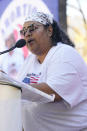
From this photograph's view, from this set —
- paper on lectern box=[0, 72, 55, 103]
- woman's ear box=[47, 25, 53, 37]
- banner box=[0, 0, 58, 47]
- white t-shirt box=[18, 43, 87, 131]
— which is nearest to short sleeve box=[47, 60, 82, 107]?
white t-shirt box=[18, 43, 87, 131]

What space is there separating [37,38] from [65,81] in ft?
1.56

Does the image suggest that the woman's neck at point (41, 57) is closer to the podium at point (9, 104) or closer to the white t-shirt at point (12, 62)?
the podium at point (9, 104)

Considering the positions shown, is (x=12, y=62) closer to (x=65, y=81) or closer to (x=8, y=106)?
(x=65, y=81)

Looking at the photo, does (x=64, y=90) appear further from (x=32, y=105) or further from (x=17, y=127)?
(x=17, y=127)

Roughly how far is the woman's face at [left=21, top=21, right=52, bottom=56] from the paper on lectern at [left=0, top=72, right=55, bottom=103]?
606mm

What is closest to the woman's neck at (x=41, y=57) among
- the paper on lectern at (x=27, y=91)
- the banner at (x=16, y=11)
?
the paper on lectern at (x=27, y=91)

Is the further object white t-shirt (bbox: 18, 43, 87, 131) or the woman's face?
the woman's face

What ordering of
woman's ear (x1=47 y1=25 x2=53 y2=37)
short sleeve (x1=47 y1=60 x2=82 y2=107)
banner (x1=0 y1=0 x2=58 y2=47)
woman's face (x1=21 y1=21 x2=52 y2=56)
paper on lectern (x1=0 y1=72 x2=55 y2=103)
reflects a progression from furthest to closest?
banner (x1=0 y1=0 x2=58 y2=47) < woman's ear (x1=47 y1=25 x2=53 y2=37) < woman's face (x1=21 y1=21 x2=52 y2=56) < short sleeve (x1=47 y1=60 x2=82 y2=107) < paper on lectern (x1=0 y1=72 x2=55 y2=103)

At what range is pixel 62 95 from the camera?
2.29 m

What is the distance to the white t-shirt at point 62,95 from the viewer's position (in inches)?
91.1

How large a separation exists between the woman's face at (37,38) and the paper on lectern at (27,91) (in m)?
0.61

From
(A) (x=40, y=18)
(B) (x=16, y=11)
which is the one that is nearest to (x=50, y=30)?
(A) (x=40, y=18)

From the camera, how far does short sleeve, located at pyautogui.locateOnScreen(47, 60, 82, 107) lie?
2.27 metres

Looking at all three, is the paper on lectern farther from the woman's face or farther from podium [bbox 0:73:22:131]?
the woman's face
